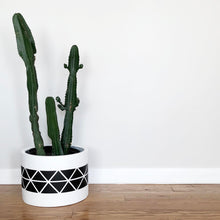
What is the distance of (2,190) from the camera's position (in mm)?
1701

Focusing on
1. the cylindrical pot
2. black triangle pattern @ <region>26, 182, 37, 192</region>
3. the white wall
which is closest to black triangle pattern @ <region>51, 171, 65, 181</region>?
the cylindrical pot

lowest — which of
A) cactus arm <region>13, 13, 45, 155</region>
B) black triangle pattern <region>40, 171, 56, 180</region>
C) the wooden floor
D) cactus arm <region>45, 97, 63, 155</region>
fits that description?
the wooden floor

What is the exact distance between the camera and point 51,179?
1.46 m

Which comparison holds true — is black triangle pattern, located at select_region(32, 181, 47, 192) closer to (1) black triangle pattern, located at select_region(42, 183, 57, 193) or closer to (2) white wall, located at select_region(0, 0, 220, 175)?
(1) black triangle pattern, located at select_region(42, 183, 57, 193)

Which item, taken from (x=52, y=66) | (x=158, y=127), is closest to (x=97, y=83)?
(x=52, y=66)

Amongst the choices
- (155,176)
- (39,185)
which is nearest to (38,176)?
(39,185)

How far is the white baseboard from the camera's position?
5.98 ft

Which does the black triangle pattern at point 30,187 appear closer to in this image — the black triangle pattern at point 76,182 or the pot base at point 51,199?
the pot base at point 51,199

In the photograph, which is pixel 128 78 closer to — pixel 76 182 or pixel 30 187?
pixel 76 182

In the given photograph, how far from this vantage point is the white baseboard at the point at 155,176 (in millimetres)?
1824

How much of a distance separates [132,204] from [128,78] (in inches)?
26.9

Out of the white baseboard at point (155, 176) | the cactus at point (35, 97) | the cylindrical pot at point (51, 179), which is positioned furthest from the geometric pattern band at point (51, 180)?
the white baseboard at point (155, 176)

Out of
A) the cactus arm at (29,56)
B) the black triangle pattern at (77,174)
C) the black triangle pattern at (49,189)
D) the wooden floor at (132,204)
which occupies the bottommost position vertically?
the wooden floor at (132,204)

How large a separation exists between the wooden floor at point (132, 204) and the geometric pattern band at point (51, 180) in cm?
8
